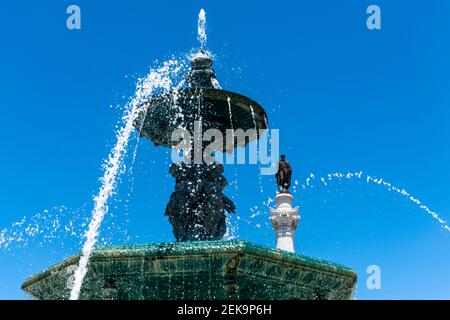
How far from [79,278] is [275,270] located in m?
2.01

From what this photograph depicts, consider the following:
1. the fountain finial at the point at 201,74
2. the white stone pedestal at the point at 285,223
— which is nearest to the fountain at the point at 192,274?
the fountain finial at the point at 201,74

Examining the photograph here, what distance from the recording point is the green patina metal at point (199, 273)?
7.19 metres

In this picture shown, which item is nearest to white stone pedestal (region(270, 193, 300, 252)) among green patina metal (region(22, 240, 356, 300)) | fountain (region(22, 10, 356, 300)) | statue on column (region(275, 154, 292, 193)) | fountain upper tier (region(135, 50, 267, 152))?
statue on column (region(275, 154, 292, 193))

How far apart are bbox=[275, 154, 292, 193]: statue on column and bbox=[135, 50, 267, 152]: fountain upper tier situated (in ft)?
73.1

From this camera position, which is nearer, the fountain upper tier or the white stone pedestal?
the fountain upper tier

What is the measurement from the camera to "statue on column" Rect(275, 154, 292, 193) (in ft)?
110

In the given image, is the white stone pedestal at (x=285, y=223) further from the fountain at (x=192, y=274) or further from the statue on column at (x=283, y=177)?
the fountain at (x=192, y=274)

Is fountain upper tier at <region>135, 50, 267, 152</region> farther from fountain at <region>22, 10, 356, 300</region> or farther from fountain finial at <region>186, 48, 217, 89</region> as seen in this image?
fountain at <region>22, 10, 356, 300</region>

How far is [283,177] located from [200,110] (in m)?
23.4

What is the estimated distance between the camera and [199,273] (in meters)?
7.34

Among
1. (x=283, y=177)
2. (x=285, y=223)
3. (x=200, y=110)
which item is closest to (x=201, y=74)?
(x=200, y=110)

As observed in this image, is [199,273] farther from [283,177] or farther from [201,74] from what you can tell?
[283,177]
